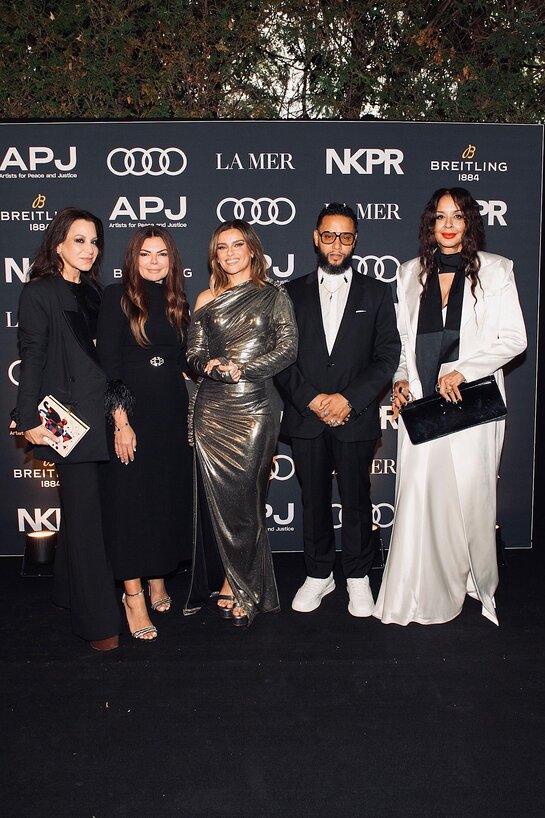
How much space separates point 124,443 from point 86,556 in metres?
0.52

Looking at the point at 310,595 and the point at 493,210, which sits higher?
the point at 493,210

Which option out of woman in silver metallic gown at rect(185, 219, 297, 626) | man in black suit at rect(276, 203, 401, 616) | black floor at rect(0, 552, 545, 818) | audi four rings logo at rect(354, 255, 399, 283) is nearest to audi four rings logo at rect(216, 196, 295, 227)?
audi four rings logo at rect(354, 255, 399, 283)

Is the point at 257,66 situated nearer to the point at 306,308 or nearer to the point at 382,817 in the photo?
the point at 306,308

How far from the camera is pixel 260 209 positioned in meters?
4.48

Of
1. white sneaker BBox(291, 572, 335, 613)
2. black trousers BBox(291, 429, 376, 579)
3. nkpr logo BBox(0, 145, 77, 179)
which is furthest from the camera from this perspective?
nkpr logo BBox(0, 145, 77, 179)

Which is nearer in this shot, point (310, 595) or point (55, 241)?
point (55, 241)

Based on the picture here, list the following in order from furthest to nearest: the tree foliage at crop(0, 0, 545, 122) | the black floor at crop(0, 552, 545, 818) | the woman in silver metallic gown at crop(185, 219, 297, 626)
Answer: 1. the tree foliage at crop(0, 0, 545, 122)
2. the woman in silver metallic gown at crop(185, 219, 297, 626)
3. the black floor at crop(0, 552, 545, 818)

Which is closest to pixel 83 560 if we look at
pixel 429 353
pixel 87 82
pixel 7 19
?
pixel 429 353

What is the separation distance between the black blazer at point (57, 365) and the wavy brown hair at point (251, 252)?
26.4 inches

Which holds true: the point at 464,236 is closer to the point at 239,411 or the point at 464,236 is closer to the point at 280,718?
the point at 239,411

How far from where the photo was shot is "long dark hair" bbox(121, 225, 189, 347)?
11.1 ft

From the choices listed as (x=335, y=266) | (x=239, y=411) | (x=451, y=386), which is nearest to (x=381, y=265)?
(x=335, y=266)

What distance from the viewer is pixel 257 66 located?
5254 millimetres

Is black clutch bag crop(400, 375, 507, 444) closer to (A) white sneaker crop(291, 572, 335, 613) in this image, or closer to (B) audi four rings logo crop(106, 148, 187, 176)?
(A) white sneaker crop(291, 572, 335, 613)
